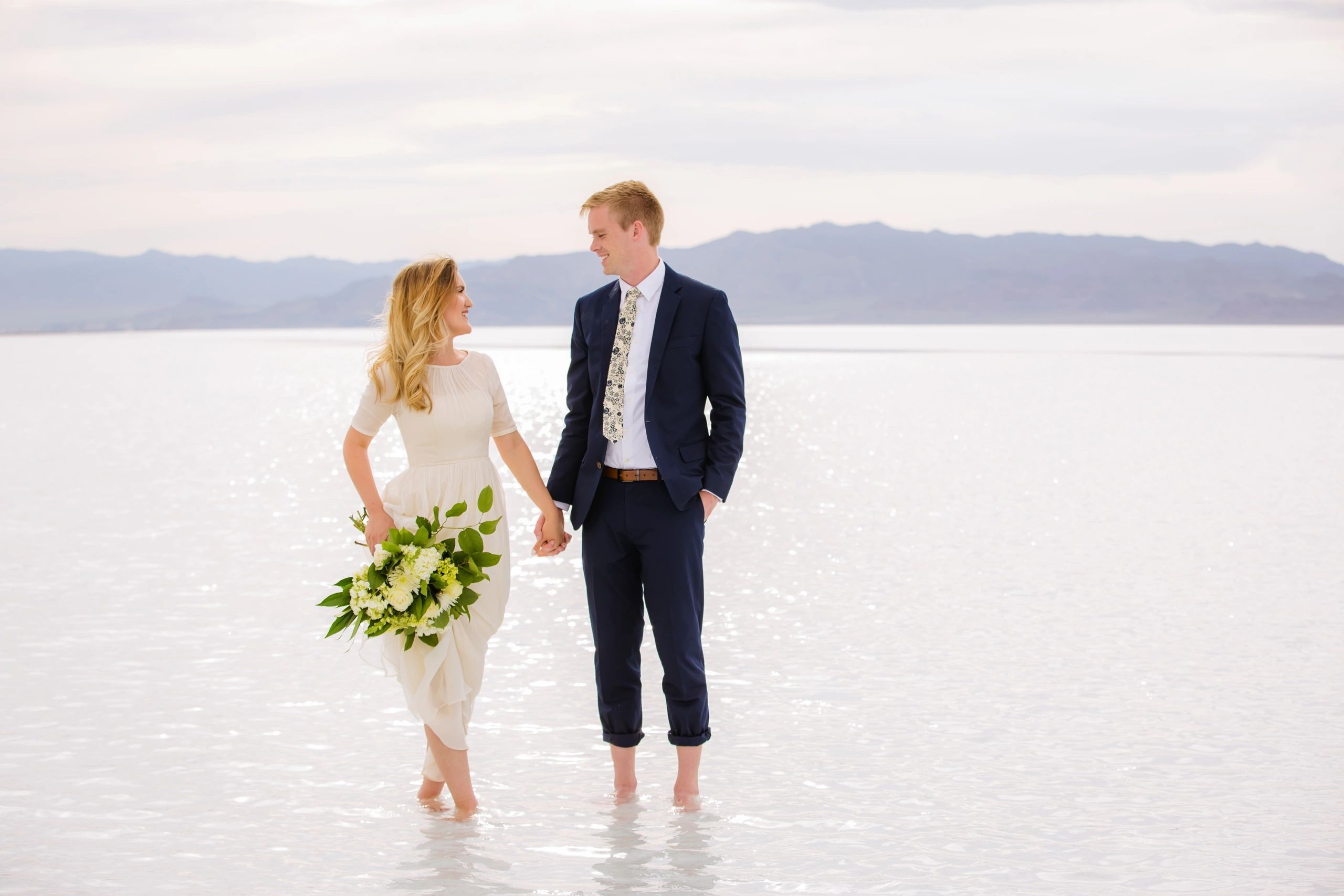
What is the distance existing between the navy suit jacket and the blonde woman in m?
0.24

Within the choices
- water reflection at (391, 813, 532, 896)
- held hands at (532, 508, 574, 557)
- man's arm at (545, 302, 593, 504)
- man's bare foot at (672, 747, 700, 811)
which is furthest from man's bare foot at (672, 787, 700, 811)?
man's arm at (545, 302, 593, 504)

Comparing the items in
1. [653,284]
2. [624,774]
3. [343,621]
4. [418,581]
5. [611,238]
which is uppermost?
[611,238]

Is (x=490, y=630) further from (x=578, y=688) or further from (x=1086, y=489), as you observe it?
Result: (x=1086, y=489)

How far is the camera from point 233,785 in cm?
447

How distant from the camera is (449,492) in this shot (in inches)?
161

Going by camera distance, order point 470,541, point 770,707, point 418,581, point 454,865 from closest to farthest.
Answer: point 454,865
point 418,581
point 470,541
point 770,707

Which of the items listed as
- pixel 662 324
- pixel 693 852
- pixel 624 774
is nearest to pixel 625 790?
pixel 624 774

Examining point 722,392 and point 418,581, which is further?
point 722,392

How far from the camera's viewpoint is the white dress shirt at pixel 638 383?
4.11 meters

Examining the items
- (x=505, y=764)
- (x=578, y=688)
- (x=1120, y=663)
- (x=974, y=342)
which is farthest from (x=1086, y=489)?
(x=974, y=342)

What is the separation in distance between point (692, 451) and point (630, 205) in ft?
2.46

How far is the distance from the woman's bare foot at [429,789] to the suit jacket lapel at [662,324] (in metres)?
1.39

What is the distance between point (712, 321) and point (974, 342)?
101 metres

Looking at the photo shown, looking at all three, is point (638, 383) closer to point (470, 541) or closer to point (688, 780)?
point (470, 541)
